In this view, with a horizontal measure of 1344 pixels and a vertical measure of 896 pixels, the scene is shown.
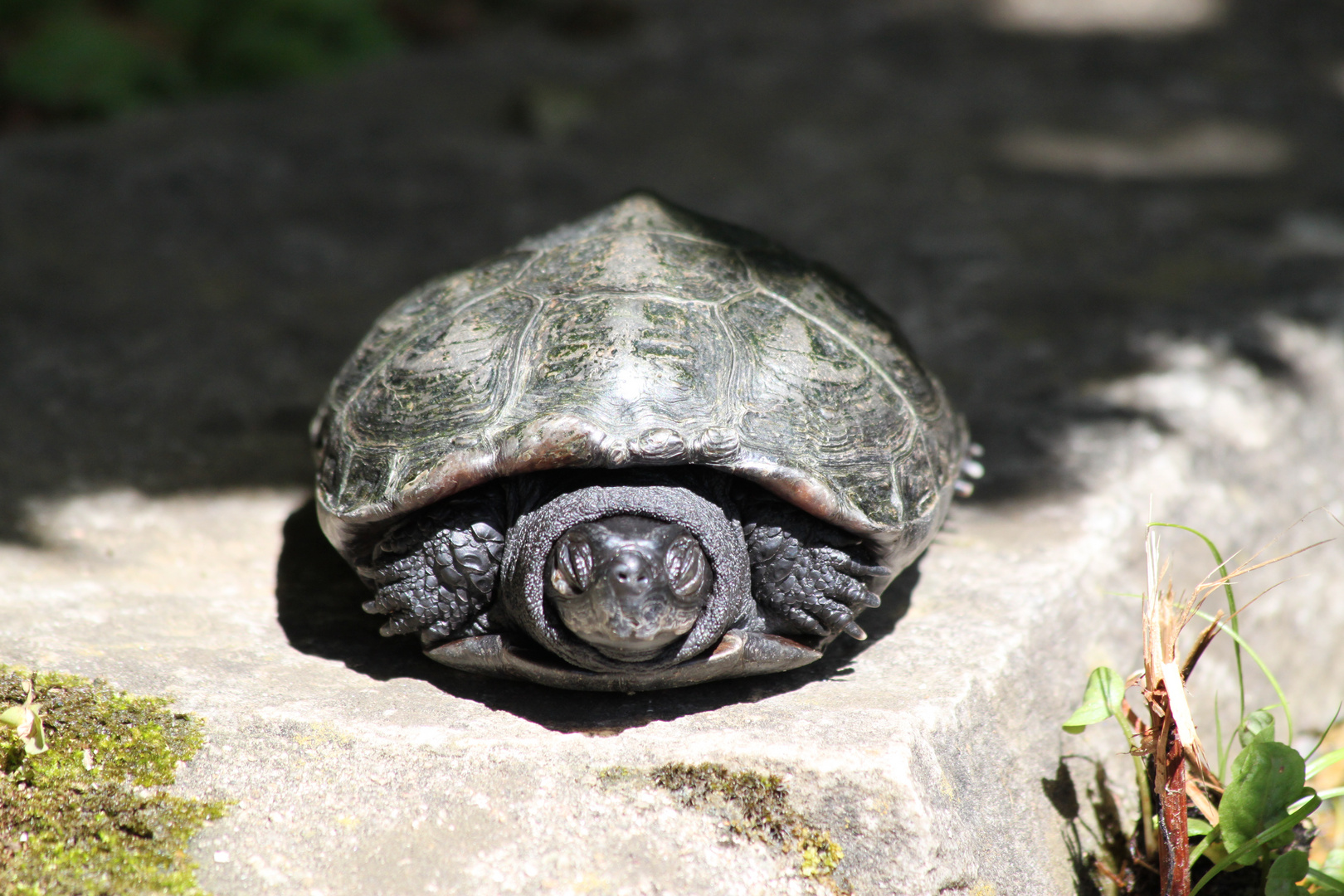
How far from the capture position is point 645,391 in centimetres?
255

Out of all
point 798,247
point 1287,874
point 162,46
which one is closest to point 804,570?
point 1287,874

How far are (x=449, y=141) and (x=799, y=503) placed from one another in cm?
483

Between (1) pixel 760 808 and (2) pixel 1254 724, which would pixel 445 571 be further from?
(2) pixel 1254 724

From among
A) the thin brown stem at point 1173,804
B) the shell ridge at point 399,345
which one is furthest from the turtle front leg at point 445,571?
the thin brown stem at point 1173,804

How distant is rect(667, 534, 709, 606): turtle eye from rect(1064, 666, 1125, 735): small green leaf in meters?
0.88

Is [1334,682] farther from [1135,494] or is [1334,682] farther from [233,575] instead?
[233,575]

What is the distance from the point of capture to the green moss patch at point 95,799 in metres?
2.21

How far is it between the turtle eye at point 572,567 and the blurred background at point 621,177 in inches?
67.1

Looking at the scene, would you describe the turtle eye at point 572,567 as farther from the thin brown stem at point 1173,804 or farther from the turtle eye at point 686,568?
the thin brown stem at point 1173,804

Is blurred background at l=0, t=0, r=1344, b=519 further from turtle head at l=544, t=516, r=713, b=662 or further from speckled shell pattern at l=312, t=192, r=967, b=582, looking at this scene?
turtle head at l=544, t=516, r=713, b=662

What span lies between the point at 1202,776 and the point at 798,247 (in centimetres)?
374

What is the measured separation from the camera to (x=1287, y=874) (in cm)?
229

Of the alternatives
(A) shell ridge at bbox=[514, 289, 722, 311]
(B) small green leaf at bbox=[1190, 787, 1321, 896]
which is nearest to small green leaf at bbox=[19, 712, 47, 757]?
(A) shell ridge at bbox=[514, 289, 722, 311]

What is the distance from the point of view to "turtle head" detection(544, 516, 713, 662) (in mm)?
2346
